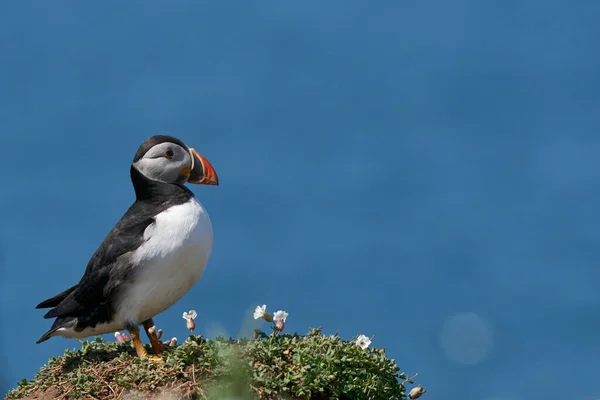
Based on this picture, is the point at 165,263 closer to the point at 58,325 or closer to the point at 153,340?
the point at 153,340

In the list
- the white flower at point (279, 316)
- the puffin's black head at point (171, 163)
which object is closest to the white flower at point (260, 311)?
the white flower at point (279, 316)

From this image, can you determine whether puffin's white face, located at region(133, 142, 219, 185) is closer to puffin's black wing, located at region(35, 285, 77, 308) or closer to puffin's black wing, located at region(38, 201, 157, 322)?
puffin's black wing, located at region(38, 201, 157, 322)

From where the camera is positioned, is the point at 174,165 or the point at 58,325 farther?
the point at 174,165

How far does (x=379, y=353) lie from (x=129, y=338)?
8.12 ft

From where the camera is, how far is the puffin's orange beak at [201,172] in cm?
743

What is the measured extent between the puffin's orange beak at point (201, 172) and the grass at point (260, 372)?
1.58m

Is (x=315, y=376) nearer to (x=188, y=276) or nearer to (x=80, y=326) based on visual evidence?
(x=188, y=276)

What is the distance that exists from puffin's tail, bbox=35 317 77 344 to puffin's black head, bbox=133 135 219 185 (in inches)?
57.8

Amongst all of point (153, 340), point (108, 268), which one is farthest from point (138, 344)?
point (108, 268)

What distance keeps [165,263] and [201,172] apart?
3.52 feet

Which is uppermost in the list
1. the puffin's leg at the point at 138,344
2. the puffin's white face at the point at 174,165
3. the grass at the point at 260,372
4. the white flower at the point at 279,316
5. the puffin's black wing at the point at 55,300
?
the puffin's white face at the point at 174,165

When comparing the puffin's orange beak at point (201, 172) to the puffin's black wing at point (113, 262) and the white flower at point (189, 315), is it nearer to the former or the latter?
the puffin's black wing at point (113, 262)

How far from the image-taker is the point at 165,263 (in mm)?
6746

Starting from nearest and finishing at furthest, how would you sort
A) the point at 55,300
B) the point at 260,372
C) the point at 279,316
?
the point at 260,372, the point at 279,316, the point at 55,300
